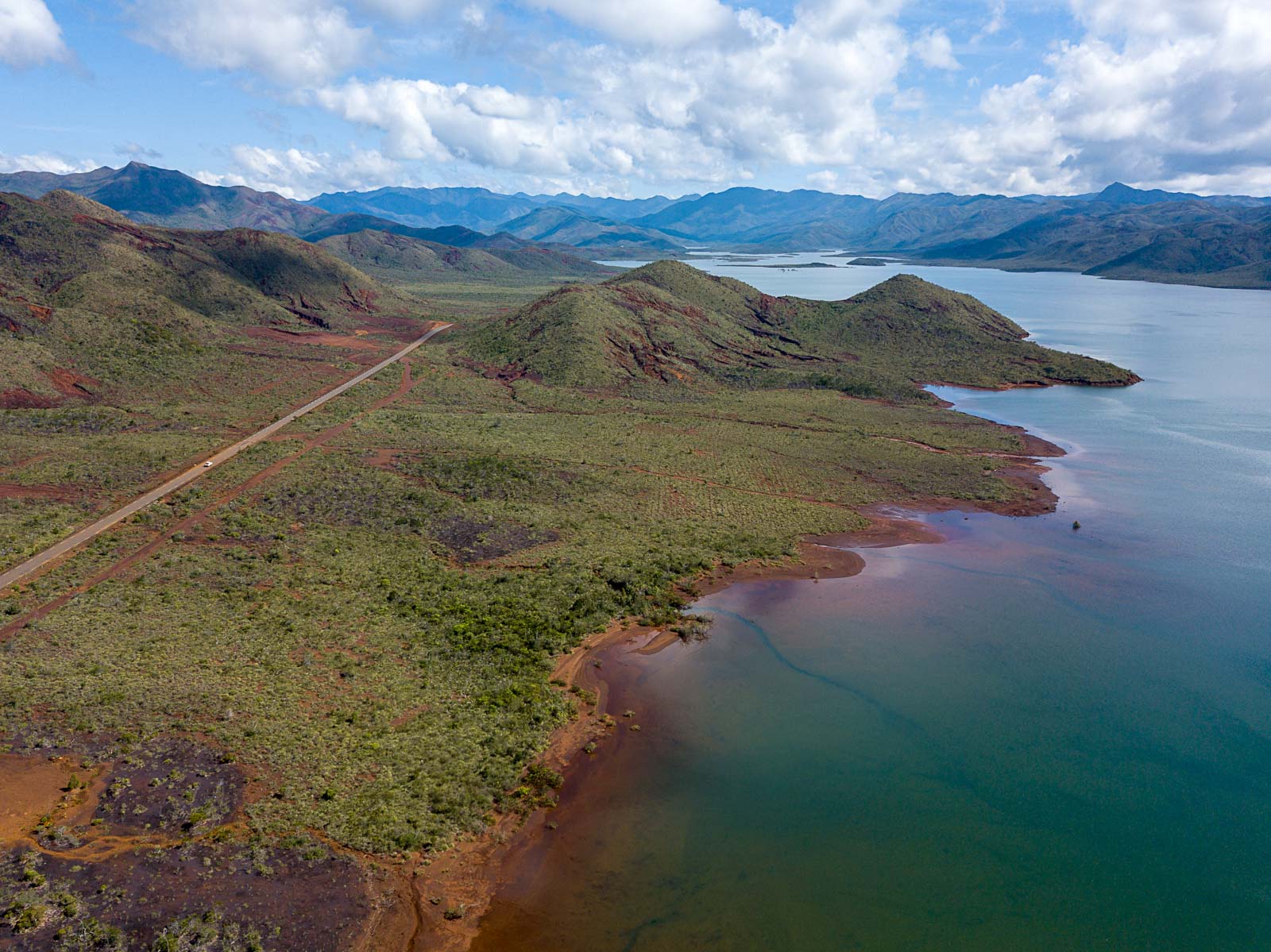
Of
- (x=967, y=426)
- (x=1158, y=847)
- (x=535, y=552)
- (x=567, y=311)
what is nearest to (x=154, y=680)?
(x=535, y=552)

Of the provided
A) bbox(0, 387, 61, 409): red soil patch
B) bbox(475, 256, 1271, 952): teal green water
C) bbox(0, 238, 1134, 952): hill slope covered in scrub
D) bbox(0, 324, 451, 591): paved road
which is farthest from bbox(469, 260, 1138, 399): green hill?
bbox(475, 256, 1271, 952): teal green water

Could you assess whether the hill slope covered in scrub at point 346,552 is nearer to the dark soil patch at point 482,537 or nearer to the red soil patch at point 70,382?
the dark soil patch at point 482,537

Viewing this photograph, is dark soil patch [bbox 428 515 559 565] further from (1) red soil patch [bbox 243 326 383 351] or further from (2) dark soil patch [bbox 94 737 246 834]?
(1) red soil patch [bbox 243 326 383 351]

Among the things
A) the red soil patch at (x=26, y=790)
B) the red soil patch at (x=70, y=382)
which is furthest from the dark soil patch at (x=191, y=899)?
the red soil patch at (x=70, y=382)

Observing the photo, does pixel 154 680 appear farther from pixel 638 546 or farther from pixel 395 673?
pixel 638 546

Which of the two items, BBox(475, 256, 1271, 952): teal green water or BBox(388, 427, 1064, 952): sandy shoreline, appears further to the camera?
BBox(475, 256, 1271, 952): teal green water
